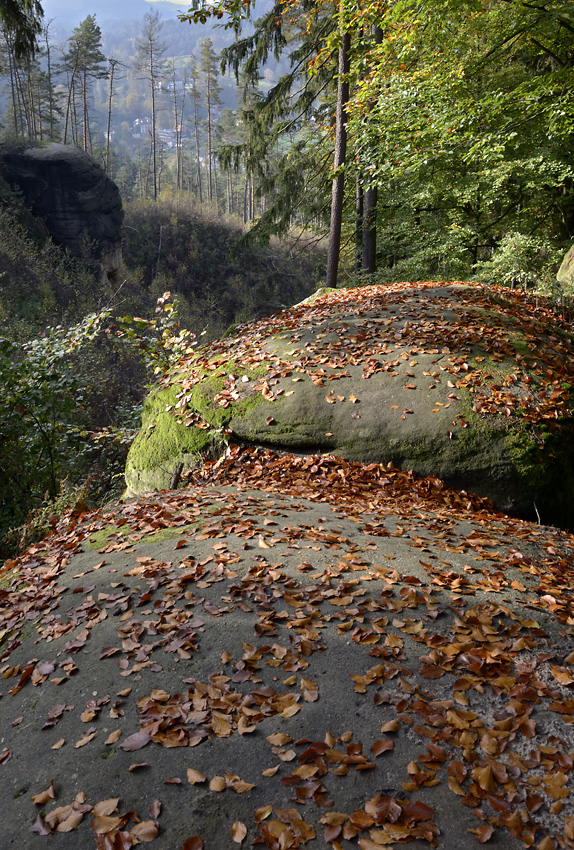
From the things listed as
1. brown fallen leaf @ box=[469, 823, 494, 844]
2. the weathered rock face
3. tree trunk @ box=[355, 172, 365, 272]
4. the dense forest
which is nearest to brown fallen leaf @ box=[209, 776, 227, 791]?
brown fallen leaf @ box=[469, 823, 494, 844]

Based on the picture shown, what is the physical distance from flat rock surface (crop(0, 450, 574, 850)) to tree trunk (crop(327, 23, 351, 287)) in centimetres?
1231

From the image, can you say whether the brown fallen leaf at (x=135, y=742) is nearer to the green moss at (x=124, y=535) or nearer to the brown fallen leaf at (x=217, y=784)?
the brown fallen leaf at (x=217, y=784)

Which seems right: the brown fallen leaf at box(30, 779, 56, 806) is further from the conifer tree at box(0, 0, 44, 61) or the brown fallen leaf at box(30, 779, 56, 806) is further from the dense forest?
the conifer tree at box(0, 0, 44, 61)

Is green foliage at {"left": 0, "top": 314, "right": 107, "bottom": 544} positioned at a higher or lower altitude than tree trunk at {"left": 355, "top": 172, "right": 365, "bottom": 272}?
lower

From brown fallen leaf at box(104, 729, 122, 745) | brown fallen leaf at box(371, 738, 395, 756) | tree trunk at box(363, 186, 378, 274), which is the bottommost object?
brown fallen leaf at box(104, 729, 122, 745)

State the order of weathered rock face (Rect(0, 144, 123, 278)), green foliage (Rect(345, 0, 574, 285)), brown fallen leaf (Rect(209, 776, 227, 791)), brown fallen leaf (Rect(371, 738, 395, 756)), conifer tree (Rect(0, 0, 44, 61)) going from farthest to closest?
weathered rock face (Rect(0, 144, 123, 278)) → green foliage (Rect(345, 0, 574, 285)) → conifer tree (Rect(0, 0, 44, 61)) → brown fallen leaf (Rect(371, 738, 395, 756)) → brown fallen leaf (Rect(209, 776, 227, 791))

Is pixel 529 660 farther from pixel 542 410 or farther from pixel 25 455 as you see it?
pixel 25 455

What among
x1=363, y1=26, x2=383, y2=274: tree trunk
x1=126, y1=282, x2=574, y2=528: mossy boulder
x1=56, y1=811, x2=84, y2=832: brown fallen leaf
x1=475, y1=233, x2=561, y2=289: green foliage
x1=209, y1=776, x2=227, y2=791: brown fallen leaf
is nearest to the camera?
x1=56, y1=811, x2=84, y2=832: brown fallen leaf

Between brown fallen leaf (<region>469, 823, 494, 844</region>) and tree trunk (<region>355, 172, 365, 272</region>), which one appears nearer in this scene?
brown fallen leaf (<region>469, 823, 494, 844</region>)

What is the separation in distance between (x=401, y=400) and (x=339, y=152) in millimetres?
10955

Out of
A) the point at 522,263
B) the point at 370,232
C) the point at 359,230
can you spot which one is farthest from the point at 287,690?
the point at 359,230

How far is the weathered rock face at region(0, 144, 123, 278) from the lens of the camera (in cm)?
2391

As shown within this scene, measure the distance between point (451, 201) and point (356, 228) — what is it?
3117 mm

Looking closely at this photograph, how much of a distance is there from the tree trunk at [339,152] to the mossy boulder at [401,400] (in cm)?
764
